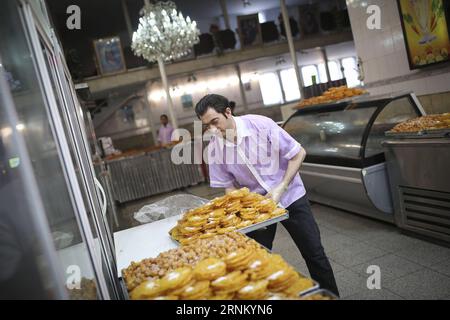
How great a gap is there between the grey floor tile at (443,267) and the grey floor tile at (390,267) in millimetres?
112

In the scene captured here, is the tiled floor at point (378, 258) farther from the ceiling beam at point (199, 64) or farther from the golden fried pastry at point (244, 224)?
the ceiling beam at point (199, 64)

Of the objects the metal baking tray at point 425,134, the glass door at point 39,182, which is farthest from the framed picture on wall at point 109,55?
the glass door at point 39,182

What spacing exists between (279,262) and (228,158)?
1.34 metres

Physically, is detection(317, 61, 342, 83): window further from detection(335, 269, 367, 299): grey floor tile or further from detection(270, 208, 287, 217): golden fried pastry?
detection(270, 208, 287, 217): golden fried pastry

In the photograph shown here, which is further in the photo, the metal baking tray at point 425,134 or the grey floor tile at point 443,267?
the metal baking tray at point 425,134

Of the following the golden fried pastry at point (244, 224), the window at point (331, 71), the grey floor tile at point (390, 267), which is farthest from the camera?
the window at point (331, 71)

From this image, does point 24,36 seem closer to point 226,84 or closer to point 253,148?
point 253,148

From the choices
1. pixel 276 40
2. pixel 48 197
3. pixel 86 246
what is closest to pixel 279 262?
pixel 86 246

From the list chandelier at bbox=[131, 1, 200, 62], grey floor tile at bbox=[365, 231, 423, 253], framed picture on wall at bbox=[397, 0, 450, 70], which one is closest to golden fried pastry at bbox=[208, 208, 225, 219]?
grey floor tile at bbox=[365, 231, 423, 253]

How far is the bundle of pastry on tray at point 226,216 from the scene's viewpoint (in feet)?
7.89

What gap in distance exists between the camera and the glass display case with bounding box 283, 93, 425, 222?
4309 mm

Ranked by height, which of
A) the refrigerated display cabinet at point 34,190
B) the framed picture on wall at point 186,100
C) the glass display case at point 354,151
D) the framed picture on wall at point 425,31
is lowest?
the glass display case at point 354,151

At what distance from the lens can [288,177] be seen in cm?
278

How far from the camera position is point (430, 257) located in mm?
3514
